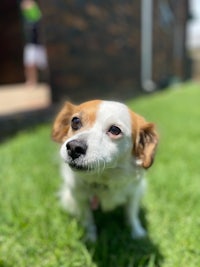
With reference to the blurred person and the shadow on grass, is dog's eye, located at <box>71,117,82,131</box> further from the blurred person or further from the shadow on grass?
the blurred person

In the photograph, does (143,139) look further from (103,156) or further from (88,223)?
(88,223)

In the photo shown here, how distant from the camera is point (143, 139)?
73.2 inches

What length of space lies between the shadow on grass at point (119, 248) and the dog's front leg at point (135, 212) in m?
0.04

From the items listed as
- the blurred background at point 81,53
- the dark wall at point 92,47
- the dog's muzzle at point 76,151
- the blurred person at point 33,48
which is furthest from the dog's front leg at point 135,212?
the blurred person at point 33,48

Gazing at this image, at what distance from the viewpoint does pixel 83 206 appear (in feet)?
6.82

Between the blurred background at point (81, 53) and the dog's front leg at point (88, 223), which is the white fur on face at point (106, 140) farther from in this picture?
the blurred background at point (81, 53)

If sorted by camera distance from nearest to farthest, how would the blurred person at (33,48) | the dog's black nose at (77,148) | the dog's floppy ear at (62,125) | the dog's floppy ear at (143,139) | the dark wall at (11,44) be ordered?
the dog's black nose at (77,148) < the dog's floppy ear at (143,139) < the dog's floppy ear at (62,125) < the dark wall at (11,44) < the blurred person at (33,48)

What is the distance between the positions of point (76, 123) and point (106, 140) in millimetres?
212

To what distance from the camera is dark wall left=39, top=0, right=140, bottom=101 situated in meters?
5.51

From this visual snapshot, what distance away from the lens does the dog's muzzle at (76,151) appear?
156cm

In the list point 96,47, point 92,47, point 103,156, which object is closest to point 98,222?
point 103,156

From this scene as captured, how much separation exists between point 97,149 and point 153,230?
81 cm

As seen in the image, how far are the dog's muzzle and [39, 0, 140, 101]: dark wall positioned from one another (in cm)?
404

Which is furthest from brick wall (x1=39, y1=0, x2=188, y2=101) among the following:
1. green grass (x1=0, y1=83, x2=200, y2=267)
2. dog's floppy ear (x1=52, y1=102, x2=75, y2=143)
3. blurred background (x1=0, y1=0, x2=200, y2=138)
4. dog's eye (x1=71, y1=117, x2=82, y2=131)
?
dog's eye (x1=71, y1=117, x2=82, y2=131)
